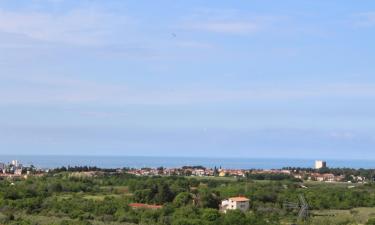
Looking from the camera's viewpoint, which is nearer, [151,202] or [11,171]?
[151,202]

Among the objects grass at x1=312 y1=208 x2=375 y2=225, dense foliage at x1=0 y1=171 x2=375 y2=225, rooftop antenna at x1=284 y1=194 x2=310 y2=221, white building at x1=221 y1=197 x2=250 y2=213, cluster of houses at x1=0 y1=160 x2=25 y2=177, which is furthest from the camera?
cluster of houses at x1=0 y1=160 x2=25 y2=177

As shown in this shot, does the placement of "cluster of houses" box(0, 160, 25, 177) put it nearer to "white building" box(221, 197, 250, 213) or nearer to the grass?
"white building" box(221, 197, 250, 213)

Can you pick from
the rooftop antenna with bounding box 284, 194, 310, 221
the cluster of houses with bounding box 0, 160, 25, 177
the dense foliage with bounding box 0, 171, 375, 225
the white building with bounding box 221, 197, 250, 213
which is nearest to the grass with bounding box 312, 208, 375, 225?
the rooftop antenna with bounding box 284, 194, 310, 221

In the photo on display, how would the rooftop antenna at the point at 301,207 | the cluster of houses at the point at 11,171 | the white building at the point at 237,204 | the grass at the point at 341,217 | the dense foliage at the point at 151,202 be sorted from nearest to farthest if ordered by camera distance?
1. the dense foliage at the point at 151,202
2. the grass at the point at 341,217
3. the rooftop antenna at the point at 301,207
4. the white building at the point at 237,204
5. the cluster of houses at the point at 11,171

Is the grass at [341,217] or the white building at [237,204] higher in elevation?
the white building at [237,204]

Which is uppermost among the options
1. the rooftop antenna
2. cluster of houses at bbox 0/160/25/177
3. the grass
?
cluster of houses at bbox 0/160/25/177

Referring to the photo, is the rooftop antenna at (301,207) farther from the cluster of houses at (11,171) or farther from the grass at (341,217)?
the cluster of houses at (11,171)

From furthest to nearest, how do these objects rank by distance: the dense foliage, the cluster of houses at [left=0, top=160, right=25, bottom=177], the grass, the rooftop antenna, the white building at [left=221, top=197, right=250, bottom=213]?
the cluster of houses at [left=0, top=160, right=25, bottom=177]
the white building at [left=221, top=197, right=250, bottom=213]
the rooftop antenna
the grass
the dense foliage

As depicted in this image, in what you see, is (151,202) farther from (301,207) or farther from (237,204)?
(301,207)

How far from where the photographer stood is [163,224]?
3119 cm

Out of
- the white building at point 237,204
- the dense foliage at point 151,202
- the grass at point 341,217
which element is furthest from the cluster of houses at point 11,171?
the grass at point 341,217

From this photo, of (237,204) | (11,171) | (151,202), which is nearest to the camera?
(237,204)

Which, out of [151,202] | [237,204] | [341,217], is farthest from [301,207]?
[151,202]

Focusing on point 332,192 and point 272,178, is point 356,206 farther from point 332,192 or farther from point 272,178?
point 272,178
